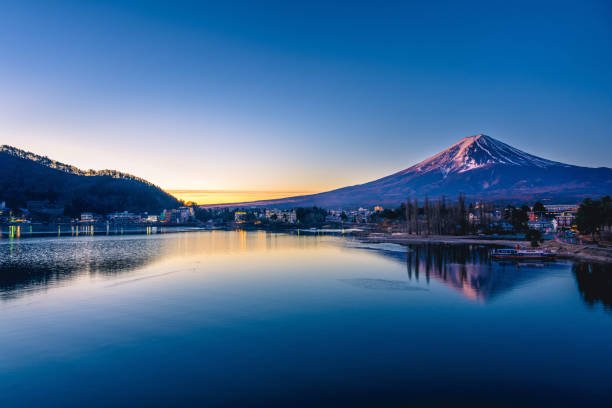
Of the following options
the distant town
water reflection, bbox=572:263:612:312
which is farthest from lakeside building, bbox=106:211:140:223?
water reflection, bbox=572:263:612:312

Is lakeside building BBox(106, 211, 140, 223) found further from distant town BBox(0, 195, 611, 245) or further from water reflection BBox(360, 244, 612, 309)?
water reflection BBox(360, 244, 612, 309)

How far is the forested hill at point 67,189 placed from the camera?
148m

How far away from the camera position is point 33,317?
13773 millimetres

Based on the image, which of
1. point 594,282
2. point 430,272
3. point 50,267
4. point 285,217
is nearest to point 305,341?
point 430,272

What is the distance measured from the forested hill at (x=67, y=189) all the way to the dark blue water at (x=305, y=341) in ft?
514

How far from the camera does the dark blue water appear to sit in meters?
8.13

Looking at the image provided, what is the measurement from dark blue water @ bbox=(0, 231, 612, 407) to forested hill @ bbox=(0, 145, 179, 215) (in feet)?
514

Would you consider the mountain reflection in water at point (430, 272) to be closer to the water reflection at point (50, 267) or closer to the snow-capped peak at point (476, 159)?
the water reflection at point (50, 267)

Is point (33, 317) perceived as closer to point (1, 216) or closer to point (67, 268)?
point (67, 268)

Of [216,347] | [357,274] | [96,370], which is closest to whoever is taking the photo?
[96,370]

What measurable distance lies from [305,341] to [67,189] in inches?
7411

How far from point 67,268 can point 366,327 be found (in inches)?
942

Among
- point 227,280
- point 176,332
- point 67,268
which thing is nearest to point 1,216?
point 67,268

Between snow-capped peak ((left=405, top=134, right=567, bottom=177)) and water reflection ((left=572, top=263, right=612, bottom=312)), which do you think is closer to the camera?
water reflection ((left=572, top=263, right=612, bottom=312))
